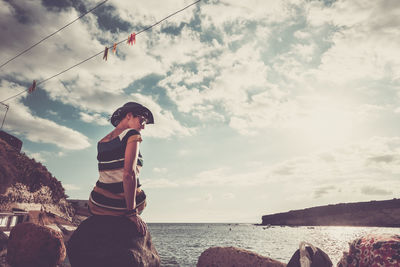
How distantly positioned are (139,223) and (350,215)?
14231cm

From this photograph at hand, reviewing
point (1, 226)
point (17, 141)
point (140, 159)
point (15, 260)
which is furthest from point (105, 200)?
point (17, 141)

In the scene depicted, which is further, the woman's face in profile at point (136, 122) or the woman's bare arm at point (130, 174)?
the woman's face in profile at point (136, 122)

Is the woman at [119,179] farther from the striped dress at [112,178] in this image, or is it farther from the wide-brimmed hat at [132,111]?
the wide-brimmed hat at [132,111]

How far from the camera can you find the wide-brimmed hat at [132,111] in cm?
262

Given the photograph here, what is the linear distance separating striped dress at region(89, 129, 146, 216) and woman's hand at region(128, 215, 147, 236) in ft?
0.38

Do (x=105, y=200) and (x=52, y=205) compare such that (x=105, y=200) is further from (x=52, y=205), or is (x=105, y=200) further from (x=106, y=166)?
(x=52, y=205)

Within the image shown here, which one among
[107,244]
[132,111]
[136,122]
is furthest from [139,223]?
[132,111]

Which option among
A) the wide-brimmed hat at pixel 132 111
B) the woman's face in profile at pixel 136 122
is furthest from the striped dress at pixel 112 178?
the wide-brimmed hat at pixel 132 111

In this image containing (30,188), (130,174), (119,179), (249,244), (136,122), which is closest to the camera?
(130,174)

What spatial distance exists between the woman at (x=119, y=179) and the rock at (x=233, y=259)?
17.9ft

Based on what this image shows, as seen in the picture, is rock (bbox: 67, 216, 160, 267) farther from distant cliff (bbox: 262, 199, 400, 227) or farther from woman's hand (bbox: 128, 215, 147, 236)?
distant cliff (bbox: 262, 199, 400, 227)

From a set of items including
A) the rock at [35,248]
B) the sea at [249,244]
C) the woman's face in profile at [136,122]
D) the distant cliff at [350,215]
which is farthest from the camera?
the distant cliff at [350,215]

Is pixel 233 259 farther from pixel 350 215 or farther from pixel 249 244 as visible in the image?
pixel 350 215

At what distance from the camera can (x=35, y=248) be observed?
6449 millimetres
